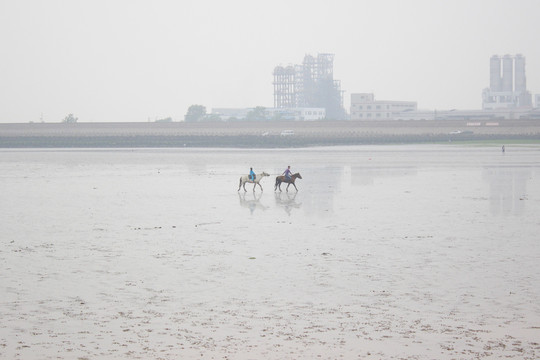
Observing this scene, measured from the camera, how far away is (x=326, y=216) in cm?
2962

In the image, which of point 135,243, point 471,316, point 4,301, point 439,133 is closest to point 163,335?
point 4,301

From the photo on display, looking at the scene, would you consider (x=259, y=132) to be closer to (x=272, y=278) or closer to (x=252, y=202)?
(x=252, y=202)

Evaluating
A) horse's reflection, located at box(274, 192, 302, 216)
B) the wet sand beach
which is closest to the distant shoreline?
horse's reflection, located at box(274, 192, 302, 216)

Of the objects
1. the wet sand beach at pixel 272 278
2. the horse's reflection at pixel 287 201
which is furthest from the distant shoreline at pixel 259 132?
the wet sand beach at pixel 272 278

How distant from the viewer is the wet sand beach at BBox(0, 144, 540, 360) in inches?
512

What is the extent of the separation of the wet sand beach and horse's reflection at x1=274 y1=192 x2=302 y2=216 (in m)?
0.23

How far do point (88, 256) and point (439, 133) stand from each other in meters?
129

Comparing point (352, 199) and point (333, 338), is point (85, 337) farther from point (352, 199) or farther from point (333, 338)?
point (352, 199)

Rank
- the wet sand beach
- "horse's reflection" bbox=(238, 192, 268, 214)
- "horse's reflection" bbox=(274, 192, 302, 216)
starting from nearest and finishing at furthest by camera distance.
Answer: the wet sand beach → "horse's reflection" bbox=(274, 192, 302, 216) → "horse's reflection" bbox=(238, 192, 268, 214)

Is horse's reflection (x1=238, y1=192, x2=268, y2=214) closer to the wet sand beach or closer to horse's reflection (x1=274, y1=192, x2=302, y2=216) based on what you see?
the wet sand beach

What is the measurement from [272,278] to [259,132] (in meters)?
142

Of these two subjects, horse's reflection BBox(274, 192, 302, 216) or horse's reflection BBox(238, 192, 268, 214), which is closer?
horse's reflection BBox(274, 192, 302, 216)

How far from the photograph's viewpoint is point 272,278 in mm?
17969

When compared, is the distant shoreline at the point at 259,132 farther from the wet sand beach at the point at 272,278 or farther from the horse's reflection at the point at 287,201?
the wet sand beach at the point at 272,278
